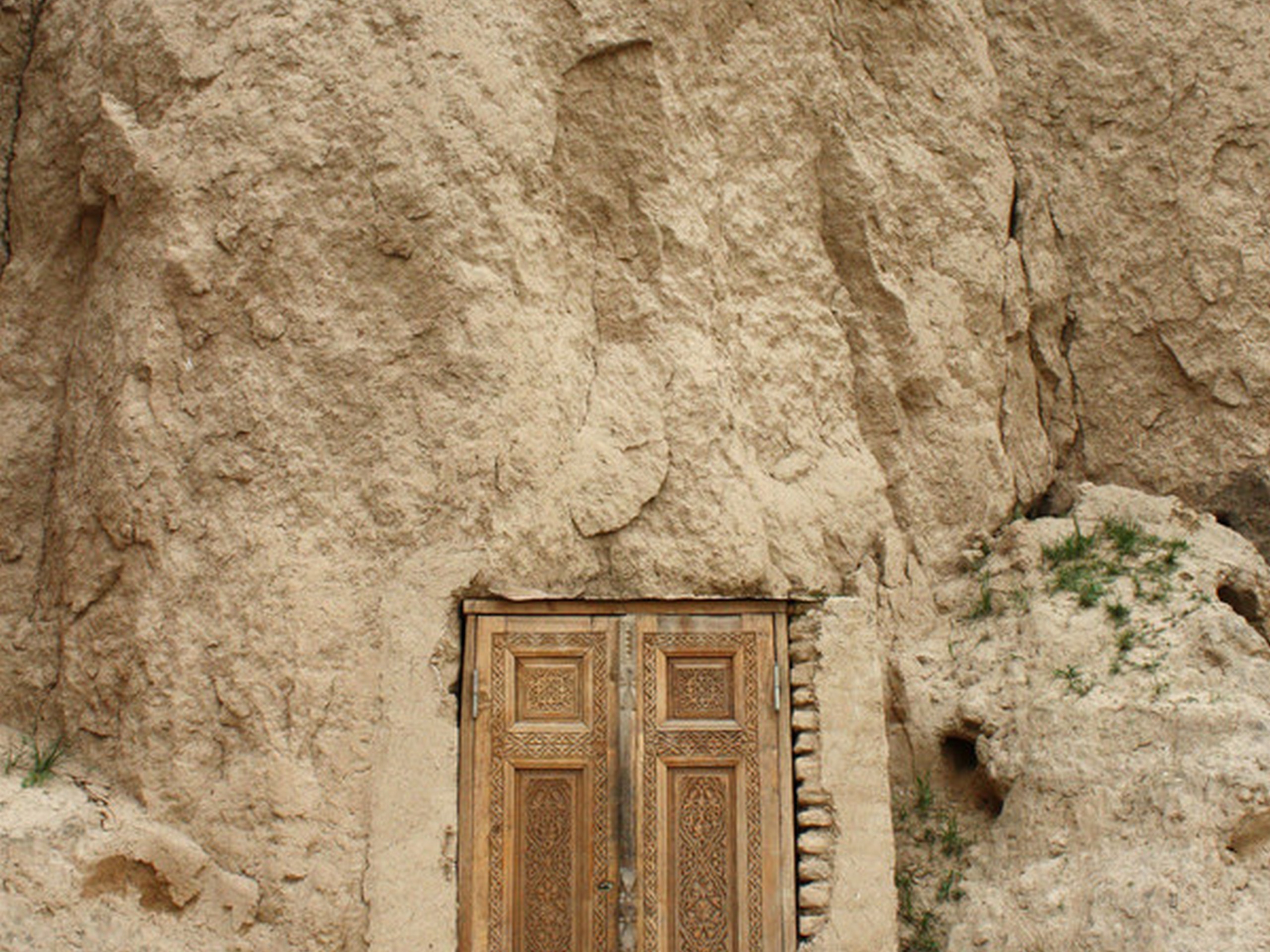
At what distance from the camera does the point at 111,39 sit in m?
5.47

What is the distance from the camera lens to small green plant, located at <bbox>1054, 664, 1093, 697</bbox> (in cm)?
532

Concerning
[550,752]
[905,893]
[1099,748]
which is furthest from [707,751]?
[1099,748]

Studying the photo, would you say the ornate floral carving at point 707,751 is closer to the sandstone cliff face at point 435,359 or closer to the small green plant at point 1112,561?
the sandstone cliff face at point 435,359

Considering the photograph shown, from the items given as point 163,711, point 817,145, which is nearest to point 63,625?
point 163,711

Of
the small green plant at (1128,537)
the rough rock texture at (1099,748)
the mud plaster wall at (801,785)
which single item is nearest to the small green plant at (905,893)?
the rough rock texture at (1099,748)

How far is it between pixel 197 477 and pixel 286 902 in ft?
4.97

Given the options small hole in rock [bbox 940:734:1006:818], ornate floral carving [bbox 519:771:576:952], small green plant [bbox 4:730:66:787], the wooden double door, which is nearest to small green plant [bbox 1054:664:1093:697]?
small hole in rock [bbox 940:734:1006:818]

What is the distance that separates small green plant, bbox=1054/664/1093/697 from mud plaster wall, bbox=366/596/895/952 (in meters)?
0.76

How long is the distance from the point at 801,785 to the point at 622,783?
2.19 feet

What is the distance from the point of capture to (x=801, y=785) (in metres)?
5.09

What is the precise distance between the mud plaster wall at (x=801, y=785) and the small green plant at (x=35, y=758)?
3.85 ft

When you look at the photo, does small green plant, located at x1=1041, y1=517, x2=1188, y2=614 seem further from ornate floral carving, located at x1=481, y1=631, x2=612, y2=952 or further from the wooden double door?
ornate floral carving, located at x1=481, y1=631, x2=612, y2=952

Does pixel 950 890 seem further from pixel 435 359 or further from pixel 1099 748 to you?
pixel 435 359

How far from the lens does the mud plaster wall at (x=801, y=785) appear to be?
4.72 meters
